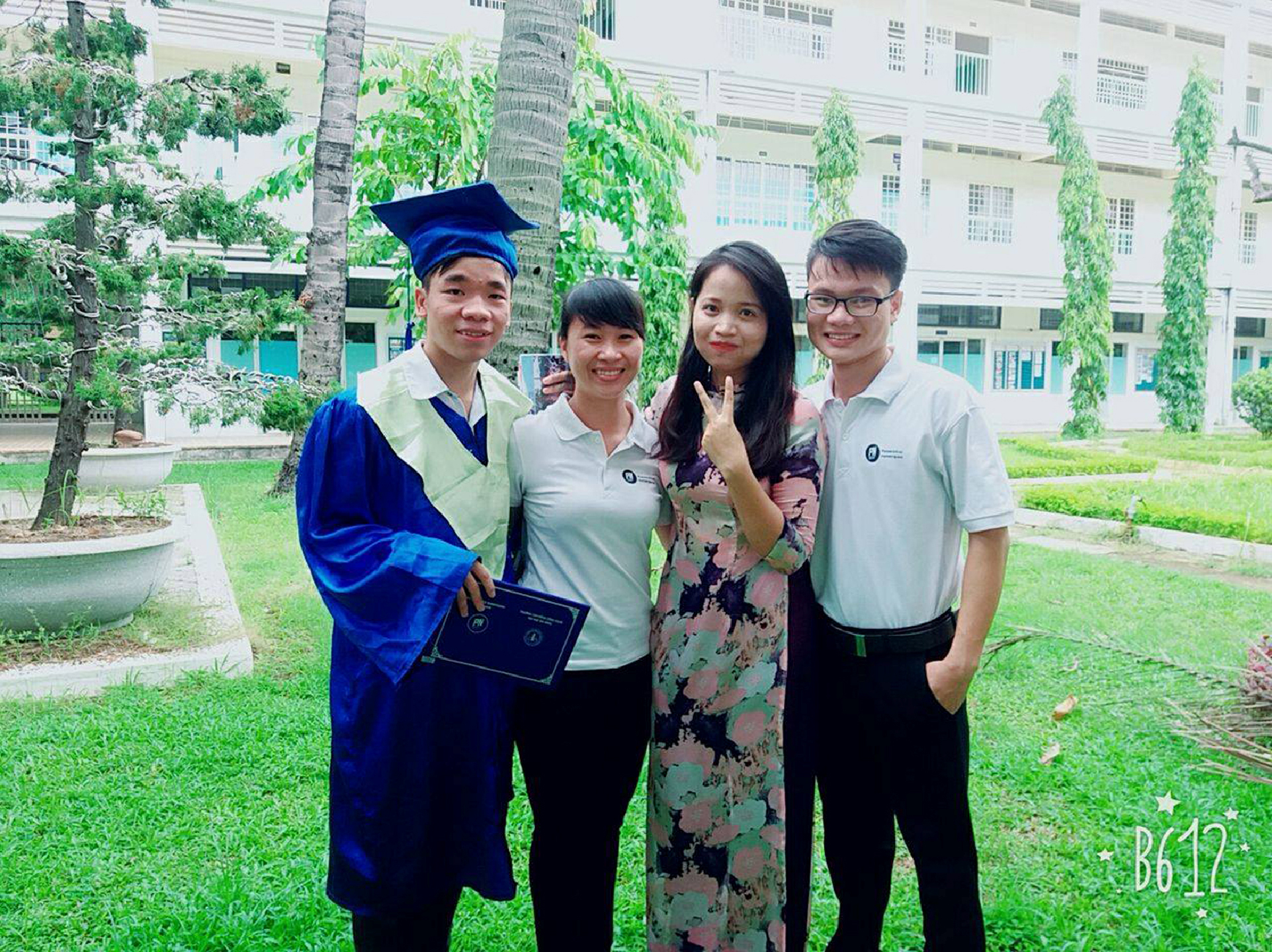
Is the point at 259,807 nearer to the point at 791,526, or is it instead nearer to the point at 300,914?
the point at 300,914

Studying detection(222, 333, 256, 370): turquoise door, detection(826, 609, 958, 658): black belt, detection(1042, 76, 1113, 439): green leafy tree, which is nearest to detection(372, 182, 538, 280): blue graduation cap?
detection(826, 609, 958, 658): black belt

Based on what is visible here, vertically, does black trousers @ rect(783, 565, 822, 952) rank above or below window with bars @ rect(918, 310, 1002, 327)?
below

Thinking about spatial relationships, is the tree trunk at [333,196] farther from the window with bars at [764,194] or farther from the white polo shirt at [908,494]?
the window with bars at [764,194]

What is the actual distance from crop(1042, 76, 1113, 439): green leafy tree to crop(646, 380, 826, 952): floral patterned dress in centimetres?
2052

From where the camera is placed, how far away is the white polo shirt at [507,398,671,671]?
220 cm

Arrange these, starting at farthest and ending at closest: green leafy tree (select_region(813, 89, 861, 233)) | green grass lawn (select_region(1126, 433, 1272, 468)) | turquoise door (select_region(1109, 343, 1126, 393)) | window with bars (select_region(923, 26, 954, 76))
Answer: turquoise door (select_region(1109, 343, 1126, 393))
window with bars (select_region(923, 26, 954, 76))
green leafy tree (select_region(813, 89, 861, 233))
green grass lawn (select_region(1126, 433, 1272, 468))

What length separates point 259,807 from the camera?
11.7 feet

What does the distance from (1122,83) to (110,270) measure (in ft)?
85.3

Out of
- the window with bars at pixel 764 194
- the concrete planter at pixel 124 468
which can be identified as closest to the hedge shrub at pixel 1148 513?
the concrete planter at pixel 124 468

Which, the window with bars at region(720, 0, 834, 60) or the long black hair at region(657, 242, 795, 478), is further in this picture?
the window with bars at region(720, 0, 834, 60)

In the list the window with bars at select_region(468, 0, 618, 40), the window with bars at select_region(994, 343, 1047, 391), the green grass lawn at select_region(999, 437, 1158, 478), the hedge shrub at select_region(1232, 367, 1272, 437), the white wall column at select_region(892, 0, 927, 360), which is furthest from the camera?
the window with bars at select_region(994, 343, 1047, 391)

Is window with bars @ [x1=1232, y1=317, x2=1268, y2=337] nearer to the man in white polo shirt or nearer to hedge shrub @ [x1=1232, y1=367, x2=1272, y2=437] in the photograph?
hedge shrub @ [x1=1232, y1=367, x2=1272, y2=437]

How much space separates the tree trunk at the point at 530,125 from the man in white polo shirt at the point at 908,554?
165 cm

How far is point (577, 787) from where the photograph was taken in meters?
2.22
